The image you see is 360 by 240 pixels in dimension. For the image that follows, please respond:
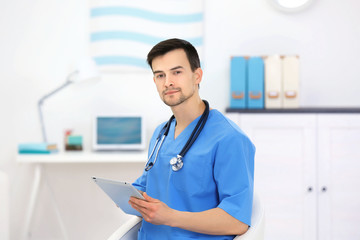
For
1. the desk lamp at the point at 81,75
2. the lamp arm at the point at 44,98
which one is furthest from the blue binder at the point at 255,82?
the lamp arm at the point at 44,98

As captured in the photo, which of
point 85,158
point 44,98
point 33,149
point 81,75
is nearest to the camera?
point 85,158

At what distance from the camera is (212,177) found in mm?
1189

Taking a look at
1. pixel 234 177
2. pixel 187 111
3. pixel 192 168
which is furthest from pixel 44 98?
pixel 234 177

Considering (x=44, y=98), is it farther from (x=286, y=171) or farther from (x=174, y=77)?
(x=174, y=77)

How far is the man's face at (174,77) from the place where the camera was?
1259 mm

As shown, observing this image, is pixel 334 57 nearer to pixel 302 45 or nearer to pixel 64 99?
pixel 302 45

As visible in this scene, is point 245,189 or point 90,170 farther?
point 90,170

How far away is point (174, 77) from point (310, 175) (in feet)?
4.91

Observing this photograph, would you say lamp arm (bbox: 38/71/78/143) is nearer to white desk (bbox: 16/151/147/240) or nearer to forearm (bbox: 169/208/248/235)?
white desk (bbox: 16/151/147/240)

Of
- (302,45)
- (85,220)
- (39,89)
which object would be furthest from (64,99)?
(302,45)

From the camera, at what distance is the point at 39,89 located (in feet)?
9.78

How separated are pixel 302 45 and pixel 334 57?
251mm

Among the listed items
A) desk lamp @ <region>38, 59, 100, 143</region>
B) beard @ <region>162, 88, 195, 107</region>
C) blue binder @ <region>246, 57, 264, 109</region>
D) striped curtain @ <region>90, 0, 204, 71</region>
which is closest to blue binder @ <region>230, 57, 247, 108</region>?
blue binder @ <region>246, 57, 264, 109</region>

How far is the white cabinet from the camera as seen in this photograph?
2.39 m
